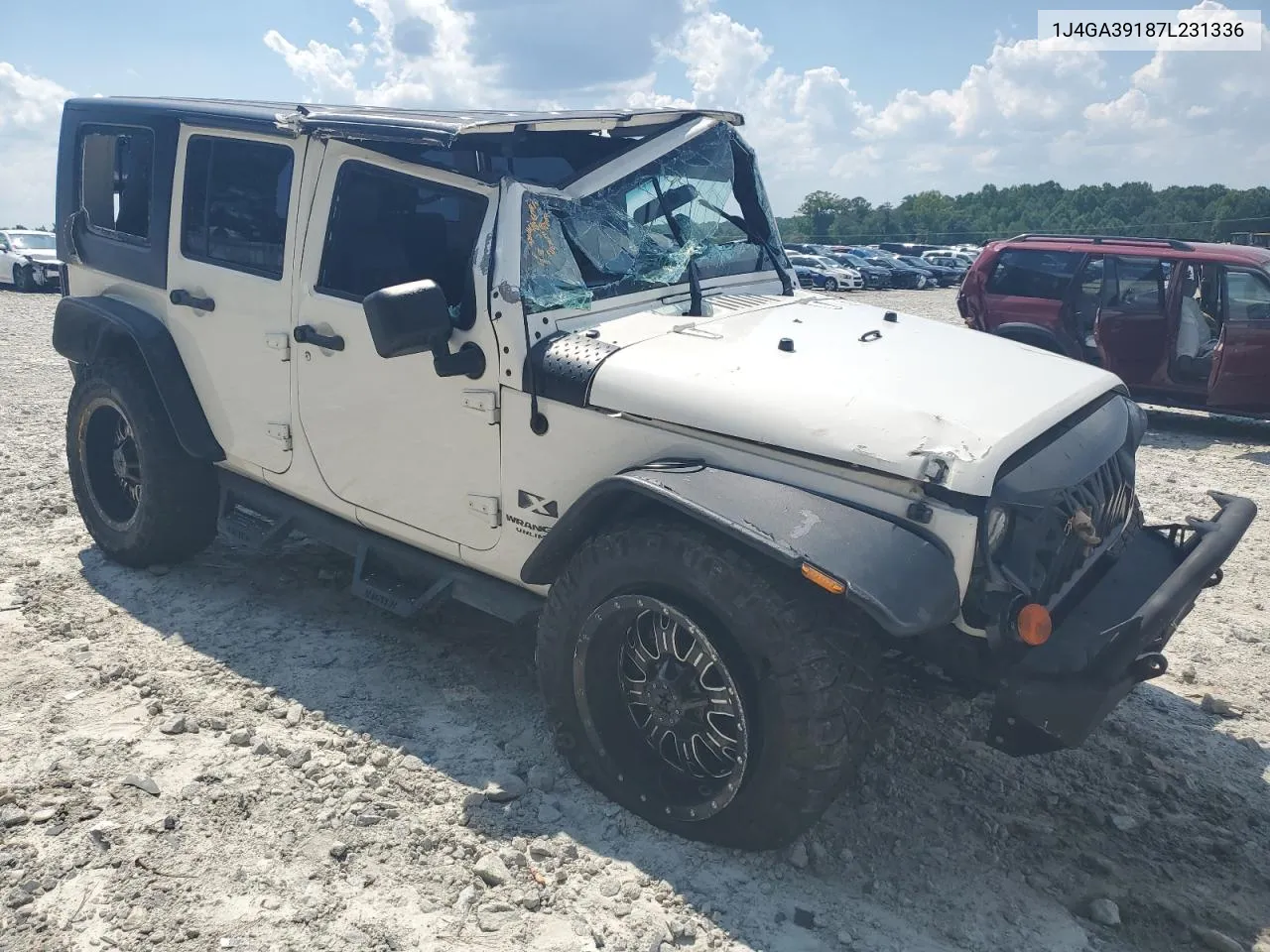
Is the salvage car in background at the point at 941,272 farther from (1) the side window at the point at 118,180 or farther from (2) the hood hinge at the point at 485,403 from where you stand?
(2) the hood hinge at the point at 485,403

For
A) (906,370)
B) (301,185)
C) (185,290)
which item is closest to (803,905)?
(906,370)

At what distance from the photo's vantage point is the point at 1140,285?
965 cm

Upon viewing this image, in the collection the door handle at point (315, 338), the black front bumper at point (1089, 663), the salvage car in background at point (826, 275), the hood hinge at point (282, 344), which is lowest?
the black front bumper at point (1089, 663)

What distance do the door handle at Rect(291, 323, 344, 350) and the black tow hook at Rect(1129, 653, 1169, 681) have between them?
2891 mm

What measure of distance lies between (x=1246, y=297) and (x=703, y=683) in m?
8.38

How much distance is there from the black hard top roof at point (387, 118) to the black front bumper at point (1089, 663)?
2.35 m

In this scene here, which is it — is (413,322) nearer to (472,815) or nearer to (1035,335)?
(472,815)

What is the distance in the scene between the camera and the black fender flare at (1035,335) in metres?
10.1

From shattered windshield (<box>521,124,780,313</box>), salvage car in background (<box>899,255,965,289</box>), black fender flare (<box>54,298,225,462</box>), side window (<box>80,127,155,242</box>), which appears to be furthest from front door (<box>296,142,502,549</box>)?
salvage car in background (<box>899,255,965,289</box>)

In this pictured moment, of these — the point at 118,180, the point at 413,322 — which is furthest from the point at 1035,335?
the point at 413,322

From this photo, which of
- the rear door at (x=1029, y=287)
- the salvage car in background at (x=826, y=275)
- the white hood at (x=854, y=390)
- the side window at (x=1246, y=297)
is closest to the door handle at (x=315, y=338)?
the white hood at (x=854, y=390)

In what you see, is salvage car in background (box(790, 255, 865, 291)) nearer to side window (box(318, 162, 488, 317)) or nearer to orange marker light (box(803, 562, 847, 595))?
side window (box(318, 162, 488, 317))

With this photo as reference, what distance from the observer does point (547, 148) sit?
4020mm

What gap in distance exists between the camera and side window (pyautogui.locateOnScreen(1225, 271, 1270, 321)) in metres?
9.21
